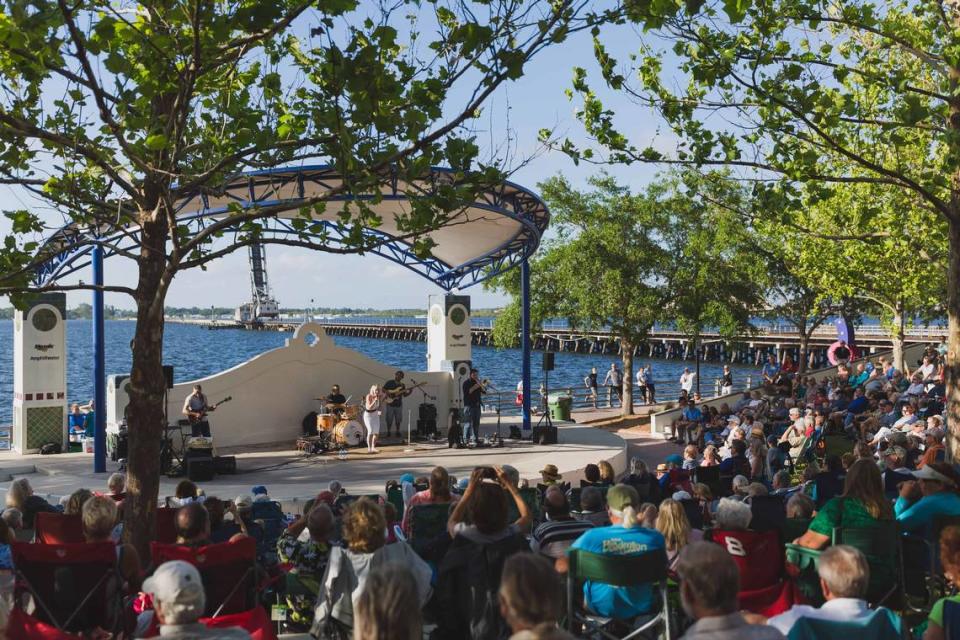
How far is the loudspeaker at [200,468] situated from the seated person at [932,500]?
10.2 metres

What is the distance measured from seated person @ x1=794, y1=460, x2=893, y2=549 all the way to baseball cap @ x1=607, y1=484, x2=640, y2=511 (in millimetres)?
1042

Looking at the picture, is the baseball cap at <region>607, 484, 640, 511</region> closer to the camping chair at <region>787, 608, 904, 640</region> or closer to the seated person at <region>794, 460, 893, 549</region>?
the seated person at <region>794, 460, 893, 549</region>

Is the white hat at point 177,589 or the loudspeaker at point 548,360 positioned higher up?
the loudspeaker at point 548,360

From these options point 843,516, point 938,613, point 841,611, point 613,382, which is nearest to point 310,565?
point 841,611

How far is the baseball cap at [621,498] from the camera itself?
5436mm

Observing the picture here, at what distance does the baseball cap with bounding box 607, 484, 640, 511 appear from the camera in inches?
214

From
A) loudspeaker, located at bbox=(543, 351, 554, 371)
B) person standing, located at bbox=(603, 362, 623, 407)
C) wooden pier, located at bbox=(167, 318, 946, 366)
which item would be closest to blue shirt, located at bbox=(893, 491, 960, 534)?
loudspeaker, located at bbox=(543, 351, 554, 371)

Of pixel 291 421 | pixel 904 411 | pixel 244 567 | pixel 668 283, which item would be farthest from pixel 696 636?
pixel 668 283

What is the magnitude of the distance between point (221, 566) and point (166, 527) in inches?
80.8

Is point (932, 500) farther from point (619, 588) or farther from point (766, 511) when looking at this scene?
point (619, 588)

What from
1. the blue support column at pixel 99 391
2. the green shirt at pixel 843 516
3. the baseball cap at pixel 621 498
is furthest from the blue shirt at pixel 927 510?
the blue support column at pixel 99 391

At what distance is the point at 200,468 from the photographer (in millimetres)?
13422

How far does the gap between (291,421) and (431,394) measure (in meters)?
3.17

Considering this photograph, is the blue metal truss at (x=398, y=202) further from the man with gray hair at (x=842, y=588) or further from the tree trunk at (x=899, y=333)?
the tree trunk at (x=899, y=333)
